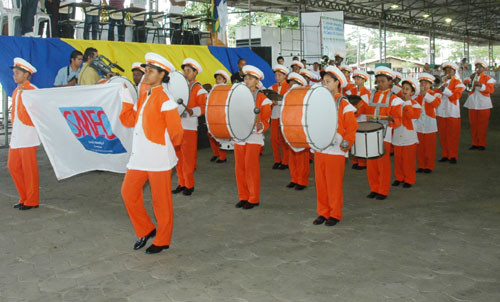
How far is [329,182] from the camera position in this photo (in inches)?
223

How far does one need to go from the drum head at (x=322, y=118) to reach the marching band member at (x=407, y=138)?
88.4 inches

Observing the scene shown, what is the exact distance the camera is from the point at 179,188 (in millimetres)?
7512

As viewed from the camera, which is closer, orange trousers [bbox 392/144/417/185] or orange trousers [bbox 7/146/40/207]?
orange trousers [bbox 7/146/40/207]

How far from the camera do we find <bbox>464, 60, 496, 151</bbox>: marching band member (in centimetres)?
1059

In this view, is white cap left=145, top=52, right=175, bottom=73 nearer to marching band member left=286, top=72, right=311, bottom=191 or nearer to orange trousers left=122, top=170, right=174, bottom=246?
orange trousers left=122, top=170, right=174, bottom=246

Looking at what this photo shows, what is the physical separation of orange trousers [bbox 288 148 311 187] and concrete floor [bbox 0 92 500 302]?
353 mm

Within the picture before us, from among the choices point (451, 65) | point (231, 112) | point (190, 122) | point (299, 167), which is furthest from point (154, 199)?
point (451, 65)

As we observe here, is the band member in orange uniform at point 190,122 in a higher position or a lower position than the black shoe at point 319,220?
higher

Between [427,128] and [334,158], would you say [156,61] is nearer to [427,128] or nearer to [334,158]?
[334,158]

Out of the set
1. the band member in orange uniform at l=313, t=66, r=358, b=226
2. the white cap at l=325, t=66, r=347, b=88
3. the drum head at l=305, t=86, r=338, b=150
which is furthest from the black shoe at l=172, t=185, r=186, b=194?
the white cap at l=325, t=66, r=347, b=88

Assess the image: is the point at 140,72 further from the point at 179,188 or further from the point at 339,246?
the point at 339,246

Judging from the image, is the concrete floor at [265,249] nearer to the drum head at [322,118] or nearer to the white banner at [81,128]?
the white banner at [81,128]

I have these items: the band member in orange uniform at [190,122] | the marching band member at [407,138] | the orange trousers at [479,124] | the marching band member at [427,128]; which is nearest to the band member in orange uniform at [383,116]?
the marching band member at [407,138]

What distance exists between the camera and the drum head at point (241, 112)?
6.16m
